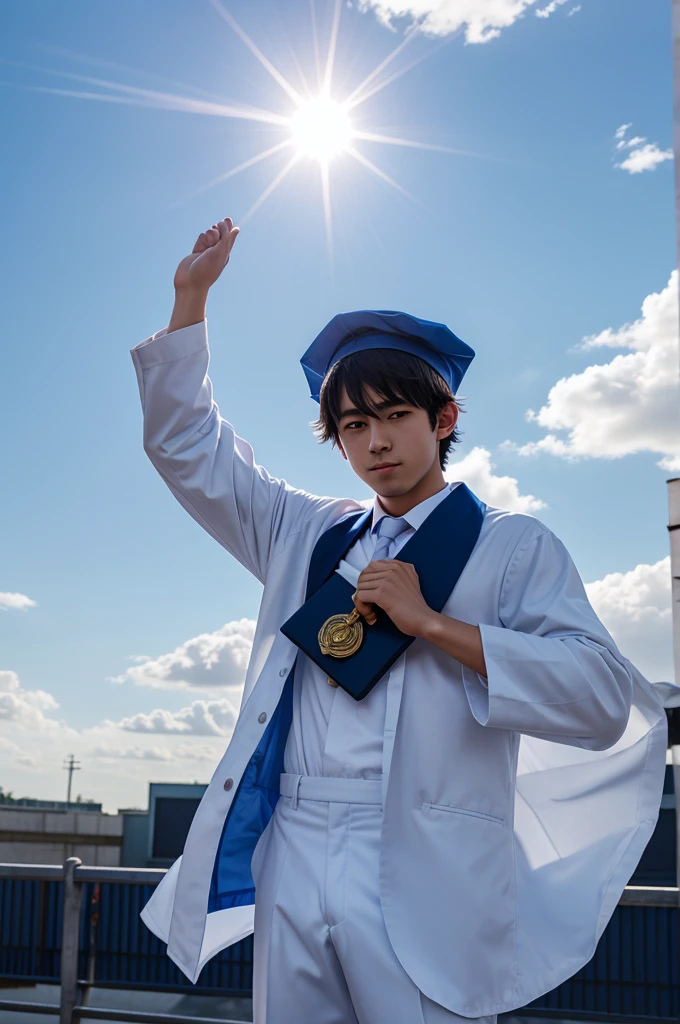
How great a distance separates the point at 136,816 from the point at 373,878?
29043mm

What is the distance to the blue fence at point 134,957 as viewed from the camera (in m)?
4.24

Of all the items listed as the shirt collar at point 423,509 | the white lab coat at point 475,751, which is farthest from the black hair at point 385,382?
the white lab coat at point 475,751

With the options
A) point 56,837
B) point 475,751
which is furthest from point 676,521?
point 56,837

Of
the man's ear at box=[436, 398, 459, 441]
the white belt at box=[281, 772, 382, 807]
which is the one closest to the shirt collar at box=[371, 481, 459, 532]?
the man's ear at box=[436, 398, 459, 441]

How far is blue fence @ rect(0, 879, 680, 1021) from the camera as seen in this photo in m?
4.24

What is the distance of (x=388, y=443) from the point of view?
1821 mm

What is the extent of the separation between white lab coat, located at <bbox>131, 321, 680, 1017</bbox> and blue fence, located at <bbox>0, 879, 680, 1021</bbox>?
8.47ft

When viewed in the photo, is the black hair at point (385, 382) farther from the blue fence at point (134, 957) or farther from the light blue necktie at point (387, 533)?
the blue fence at point (134, 957)

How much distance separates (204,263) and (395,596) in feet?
2.77

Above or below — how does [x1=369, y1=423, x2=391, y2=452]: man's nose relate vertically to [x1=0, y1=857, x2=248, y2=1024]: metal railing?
above

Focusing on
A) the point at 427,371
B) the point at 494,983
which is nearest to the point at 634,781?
the point at 494,983

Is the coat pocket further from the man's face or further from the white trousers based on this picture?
the man's face

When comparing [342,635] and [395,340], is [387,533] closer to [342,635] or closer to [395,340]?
[342,635]

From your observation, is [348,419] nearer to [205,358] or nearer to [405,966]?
[205,358]
